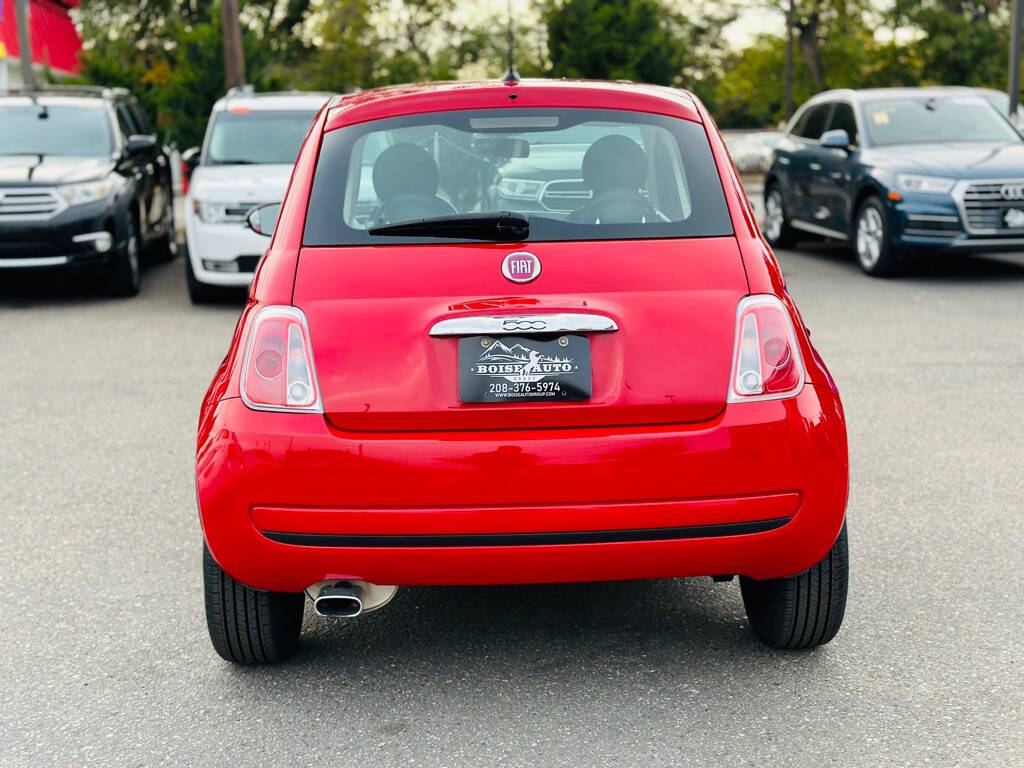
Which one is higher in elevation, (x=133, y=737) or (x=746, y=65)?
(x=133, y=737)

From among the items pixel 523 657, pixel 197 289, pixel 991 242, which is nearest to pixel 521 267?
pixel 523 657

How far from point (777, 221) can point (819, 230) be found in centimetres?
149

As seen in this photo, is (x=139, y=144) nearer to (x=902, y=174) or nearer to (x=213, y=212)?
(x=213, y=212)

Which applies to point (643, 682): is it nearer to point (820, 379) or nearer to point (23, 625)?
point (820, 379)

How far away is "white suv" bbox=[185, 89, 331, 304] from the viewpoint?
11461mm

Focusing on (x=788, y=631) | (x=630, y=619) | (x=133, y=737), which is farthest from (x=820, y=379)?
(x=133, y=737)

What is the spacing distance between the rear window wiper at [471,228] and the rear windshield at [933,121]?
10.5 metres

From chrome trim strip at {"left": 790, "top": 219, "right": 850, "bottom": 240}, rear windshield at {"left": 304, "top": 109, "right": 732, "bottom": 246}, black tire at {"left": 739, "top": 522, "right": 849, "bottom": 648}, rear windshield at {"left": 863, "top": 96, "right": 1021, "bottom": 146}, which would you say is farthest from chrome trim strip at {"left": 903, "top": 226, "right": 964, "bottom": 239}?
black tire at {"left": 739, "top": 522, "right": 849, "bottom": 648}

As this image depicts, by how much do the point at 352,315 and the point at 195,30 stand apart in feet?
76.3

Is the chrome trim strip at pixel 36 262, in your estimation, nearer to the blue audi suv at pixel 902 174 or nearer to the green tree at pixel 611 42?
the blue audi suv at pixel 902 174

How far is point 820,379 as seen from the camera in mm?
3617

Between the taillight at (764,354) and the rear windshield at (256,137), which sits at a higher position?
the taillight at (764,354)

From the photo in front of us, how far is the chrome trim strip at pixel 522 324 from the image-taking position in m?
3.45

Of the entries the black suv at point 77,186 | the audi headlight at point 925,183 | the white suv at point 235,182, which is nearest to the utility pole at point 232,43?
the black suv at point 77,186
